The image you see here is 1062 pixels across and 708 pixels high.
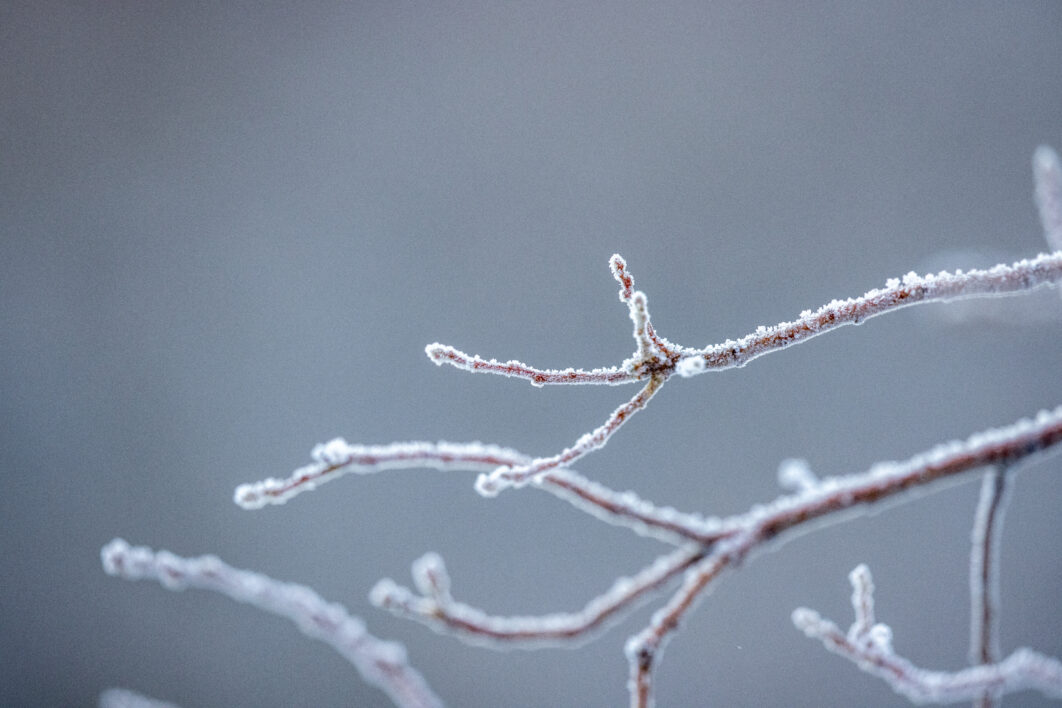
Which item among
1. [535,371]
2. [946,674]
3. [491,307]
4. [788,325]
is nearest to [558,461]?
[535,371]

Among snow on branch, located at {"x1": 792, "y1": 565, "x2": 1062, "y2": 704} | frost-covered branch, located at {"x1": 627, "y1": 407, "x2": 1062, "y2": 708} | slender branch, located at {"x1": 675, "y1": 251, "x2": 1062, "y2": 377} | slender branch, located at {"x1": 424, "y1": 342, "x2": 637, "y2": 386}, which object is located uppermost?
slender branch, located at {"x1": 675, "y1": 251, "x2": 1062, "y2": 377}

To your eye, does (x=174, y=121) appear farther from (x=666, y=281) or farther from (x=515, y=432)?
(x=666, y=281)

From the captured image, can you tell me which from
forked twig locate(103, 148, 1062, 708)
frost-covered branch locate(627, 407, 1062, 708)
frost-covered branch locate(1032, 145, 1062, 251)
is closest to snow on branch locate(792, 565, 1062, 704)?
forked twig locate(103, 148, 1062, 708)

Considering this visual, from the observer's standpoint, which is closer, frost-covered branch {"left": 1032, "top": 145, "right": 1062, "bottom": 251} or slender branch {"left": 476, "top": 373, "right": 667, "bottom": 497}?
slender branch {"left": 476, "top": 373, "right": 667, "bottom": 497}

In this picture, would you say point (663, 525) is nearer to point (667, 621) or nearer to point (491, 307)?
point (667, 621)

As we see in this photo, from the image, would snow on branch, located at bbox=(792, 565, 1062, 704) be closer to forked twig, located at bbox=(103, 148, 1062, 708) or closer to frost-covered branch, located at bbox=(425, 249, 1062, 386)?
forked twig, located at bbox=(103, 148, 1062, 708)

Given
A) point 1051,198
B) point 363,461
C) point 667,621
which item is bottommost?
point 667,621
